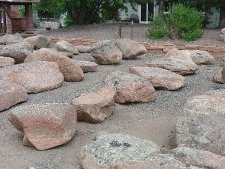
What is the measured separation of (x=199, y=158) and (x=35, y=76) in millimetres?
3743

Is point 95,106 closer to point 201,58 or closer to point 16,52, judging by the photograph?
point 16,52

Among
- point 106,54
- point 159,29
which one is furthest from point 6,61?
point 159,29

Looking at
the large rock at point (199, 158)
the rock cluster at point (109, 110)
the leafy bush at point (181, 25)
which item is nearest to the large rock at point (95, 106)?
the rock cluster at point (109, 110)

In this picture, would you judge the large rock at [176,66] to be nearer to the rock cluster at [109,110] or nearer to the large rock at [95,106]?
the rock cluster at [109,110]

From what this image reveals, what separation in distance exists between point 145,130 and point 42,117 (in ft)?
4.56

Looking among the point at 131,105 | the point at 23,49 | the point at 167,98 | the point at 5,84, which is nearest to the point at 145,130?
the point at 131,105

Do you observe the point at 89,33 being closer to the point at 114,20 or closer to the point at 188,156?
the point at 114,20

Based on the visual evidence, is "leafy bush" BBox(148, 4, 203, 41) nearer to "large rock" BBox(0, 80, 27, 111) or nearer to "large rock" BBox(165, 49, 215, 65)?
"large rock" BBox(165, 49, 215, 65)

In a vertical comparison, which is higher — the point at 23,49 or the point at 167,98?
the point at 23,49

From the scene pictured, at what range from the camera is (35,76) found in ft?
22.6

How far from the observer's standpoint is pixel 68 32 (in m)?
15.5

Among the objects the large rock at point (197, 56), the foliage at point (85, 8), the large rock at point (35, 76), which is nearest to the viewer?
the large rock at point (35, 76)

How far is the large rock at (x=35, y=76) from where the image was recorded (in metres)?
6.76

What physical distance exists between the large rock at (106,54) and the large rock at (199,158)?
214 inches
